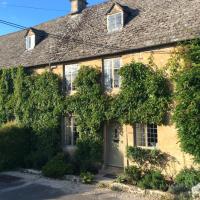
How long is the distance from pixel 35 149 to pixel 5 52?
30.1 ft

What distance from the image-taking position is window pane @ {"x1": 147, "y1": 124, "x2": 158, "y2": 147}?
15.9 m

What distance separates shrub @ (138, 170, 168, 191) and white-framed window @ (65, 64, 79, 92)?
7.18 metres

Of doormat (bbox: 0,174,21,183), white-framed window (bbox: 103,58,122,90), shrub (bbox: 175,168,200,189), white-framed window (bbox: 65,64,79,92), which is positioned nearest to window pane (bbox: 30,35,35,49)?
white-framed window (bbox: 65,64,79,92)

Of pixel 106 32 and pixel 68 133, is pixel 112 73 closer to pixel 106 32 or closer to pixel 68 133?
pixel 106 32

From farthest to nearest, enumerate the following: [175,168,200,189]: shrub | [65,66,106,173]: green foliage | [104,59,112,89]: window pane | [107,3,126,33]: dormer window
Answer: [107,3,126,33]: dormer window → [104,59,112,89]: window pane → [65,66,106,173]: green foliage → [175,168,200,189]: shrub

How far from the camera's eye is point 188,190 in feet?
42.5

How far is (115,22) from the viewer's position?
1892cm

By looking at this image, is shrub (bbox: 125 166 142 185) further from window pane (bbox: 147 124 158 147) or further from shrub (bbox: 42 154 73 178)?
shrub (bbox: 42 154 73 178)

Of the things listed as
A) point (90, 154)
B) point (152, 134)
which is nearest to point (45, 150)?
point (90, 154)

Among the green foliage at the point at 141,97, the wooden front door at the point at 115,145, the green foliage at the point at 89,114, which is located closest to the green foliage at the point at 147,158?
the wooden front door at the point at 115,145

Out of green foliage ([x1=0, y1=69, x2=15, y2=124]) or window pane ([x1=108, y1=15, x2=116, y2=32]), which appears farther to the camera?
green foliage ([x1=0, y1=69, x2=15, y2=124])

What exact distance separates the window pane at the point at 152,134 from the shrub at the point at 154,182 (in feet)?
6.01

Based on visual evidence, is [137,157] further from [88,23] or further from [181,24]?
[88,23]

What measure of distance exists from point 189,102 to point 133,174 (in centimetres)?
420
